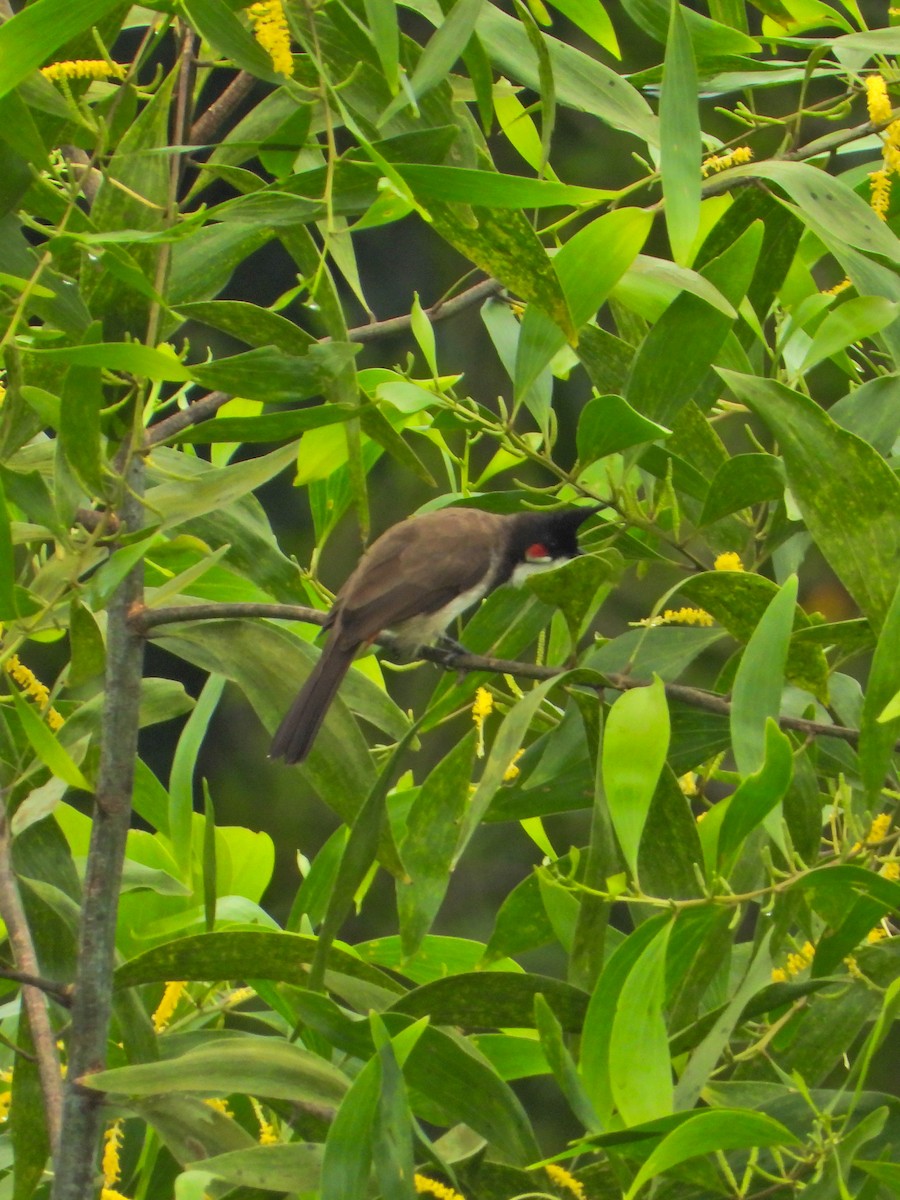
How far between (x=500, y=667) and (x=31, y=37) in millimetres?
419

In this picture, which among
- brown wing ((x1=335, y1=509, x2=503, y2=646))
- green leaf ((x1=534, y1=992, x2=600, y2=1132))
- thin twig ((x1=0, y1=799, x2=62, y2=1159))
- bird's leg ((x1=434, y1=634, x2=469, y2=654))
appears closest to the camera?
green leaf ((x1=534, y1=992, x2=600, y2=1132))

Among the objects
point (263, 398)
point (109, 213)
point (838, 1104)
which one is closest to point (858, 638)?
point (838, 1104)

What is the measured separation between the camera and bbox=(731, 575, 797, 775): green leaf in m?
0.75

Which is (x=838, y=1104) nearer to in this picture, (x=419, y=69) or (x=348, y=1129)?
(x=348, y=1129)


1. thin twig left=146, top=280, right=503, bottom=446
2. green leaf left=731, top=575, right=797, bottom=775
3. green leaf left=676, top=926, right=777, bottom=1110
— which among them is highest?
thin twig left=146, top=280, right=503, bottom=446

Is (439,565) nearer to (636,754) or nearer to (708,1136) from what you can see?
(636,754)

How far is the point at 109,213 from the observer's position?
2.74ft

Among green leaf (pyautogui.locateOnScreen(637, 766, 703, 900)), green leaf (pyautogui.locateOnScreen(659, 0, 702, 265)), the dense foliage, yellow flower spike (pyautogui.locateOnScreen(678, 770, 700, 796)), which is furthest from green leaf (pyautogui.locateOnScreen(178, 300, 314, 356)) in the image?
yellow flower spike (pyautogui.locateOnScreen(678, 770, 700, 796))

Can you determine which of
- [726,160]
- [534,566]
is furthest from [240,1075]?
[534,566]

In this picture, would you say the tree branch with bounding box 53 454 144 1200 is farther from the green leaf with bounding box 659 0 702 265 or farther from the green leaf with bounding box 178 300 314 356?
the green leaf with bounding box 659 0 702 265

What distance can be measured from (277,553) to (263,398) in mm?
237

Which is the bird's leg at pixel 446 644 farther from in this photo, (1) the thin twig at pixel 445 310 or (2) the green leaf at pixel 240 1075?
(2) the green leaf at pixel 240 1075

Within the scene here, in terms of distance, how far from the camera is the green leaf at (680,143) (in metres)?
0.80

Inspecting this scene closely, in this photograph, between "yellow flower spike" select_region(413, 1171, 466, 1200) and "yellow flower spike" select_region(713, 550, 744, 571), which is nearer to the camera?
"yellow flower spike" select_region(413, 1171, 466, 1200)
